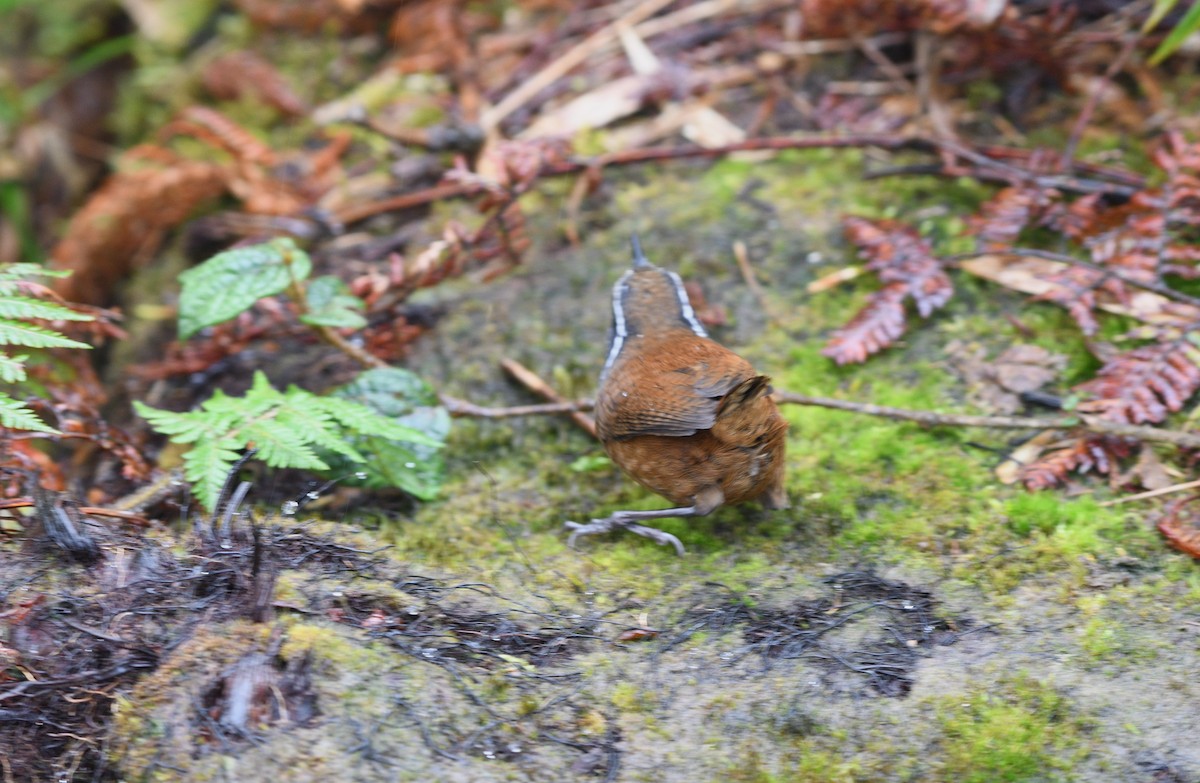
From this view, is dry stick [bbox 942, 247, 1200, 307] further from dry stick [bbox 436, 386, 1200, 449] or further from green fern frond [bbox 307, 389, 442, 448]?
green fern frond [bbox 307, 389, 442, 448]

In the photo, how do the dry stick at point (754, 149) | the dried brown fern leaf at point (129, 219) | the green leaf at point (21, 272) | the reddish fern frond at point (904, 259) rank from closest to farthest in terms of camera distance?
the green leaf at point (21, 272), the reddish fern frond at point (904, 259), the dry stick at point (754, 149), the dried brown fern leaf at point (129, 219)

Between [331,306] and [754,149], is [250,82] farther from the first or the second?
[754,149]

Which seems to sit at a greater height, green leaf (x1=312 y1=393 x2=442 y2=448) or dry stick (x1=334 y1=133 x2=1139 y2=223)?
dry stick (x1=334 y1=133 x2=1139 y2=223)

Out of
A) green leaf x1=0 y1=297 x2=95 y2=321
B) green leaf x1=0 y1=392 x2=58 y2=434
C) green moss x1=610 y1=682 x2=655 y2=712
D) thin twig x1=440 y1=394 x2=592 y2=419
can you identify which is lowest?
green moss x1=610 y1=682 x2=655 y2=712

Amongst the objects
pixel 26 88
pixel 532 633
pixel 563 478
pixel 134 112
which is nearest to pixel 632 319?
pixel 563 478

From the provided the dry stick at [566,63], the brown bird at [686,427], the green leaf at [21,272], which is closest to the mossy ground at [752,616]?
the brown bird at [686,427]

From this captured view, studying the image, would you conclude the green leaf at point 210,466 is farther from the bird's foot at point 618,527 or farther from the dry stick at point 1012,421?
the dry stick at point 1012,421

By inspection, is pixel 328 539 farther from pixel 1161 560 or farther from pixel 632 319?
pixel 1161 560

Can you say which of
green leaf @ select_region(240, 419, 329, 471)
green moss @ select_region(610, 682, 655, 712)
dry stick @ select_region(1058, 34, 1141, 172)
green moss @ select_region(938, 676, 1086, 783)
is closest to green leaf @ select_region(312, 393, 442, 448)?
green leaf @ select_region(240, 419, 329, 471)
